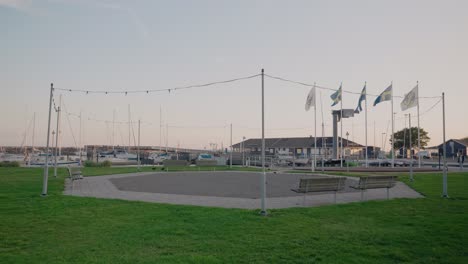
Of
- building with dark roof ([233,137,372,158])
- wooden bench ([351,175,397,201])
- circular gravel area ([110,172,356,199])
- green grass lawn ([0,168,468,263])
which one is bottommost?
circular gravel area ([110,172,356,199])

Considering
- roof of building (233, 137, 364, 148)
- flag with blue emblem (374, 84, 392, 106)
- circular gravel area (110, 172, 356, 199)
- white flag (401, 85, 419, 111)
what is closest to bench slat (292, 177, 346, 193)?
circular gravel area (110, 172, 356, 199)

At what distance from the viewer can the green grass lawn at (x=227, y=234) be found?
17.8 feet

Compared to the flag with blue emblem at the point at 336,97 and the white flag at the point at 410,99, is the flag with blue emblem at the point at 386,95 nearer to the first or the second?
the white flag at the point at 410,99

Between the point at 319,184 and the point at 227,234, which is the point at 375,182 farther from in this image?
the point at 227,234

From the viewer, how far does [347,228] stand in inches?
291

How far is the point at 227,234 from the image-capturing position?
680cm

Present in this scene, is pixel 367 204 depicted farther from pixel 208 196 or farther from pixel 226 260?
pixel 226 260

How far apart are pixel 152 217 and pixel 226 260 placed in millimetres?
3792

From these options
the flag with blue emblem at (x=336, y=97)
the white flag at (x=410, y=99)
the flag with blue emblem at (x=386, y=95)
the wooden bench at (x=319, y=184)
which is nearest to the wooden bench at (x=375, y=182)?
the wooden bench at (x=319, y=184)

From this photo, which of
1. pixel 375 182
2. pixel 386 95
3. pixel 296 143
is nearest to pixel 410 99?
pixel 386 95

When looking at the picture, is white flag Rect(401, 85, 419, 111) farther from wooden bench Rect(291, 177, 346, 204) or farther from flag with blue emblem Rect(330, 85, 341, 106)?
wooden bench Rect(291, 177, 346, 204)

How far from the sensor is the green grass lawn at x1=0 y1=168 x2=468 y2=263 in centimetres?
543

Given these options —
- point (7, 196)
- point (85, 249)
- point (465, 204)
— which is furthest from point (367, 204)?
point (7, 196)

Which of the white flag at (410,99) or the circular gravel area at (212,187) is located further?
the white flag at (410,99)
